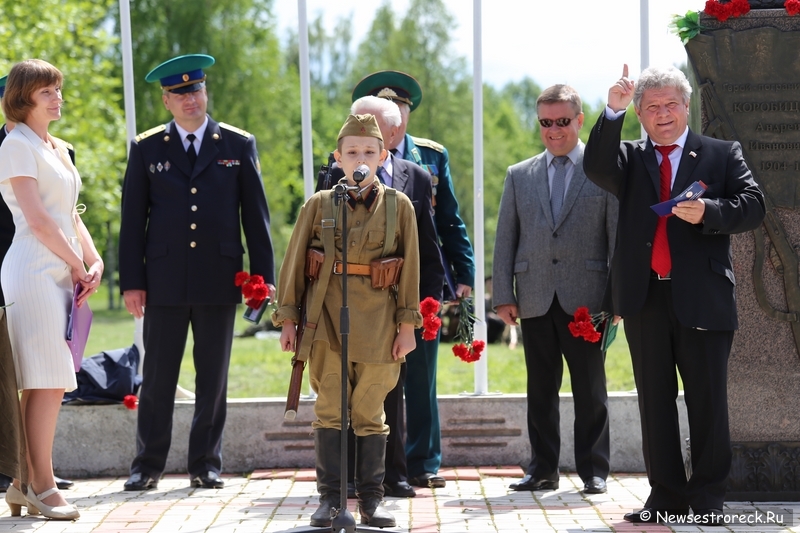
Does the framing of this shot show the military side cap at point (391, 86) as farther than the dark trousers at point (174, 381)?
Yes

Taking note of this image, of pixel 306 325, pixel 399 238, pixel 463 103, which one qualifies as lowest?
pixel 306 325

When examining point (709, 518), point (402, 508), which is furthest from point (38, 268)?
point (709, 518)

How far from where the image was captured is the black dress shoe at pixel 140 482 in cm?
659

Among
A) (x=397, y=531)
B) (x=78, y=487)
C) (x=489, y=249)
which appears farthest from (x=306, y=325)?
(x=489, y=249)

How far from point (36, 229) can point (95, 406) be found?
2.01 meters

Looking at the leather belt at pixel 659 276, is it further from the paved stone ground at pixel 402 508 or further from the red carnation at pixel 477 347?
the red carnation at pixel 477 347

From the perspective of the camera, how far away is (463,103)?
4109cm

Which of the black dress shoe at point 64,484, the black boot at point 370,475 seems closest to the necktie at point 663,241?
the black boot at point 370,475

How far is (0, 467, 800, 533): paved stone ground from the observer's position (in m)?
5.34

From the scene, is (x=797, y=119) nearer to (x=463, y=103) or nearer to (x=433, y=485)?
(x=433, y=485)

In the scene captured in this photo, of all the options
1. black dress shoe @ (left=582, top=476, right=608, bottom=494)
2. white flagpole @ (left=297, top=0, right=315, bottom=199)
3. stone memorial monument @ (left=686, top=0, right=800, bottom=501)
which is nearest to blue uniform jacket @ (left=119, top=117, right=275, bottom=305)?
white flagpole @ (left=297, top=0, right=315, bottom=199)

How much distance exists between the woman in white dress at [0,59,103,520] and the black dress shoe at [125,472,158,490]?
0.89 meters

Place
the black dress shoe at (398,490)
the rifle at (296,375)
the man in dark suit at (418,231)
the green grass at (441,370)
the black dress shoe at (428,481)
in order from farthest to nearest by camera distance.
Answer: the green grass at (441,370)
the black dress shoe at (428,481)
the black dress shoe at (398,490)
the man in dark suit at (418,231)
the rifle at (296,375)

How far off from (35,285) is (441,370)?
1079 cm
